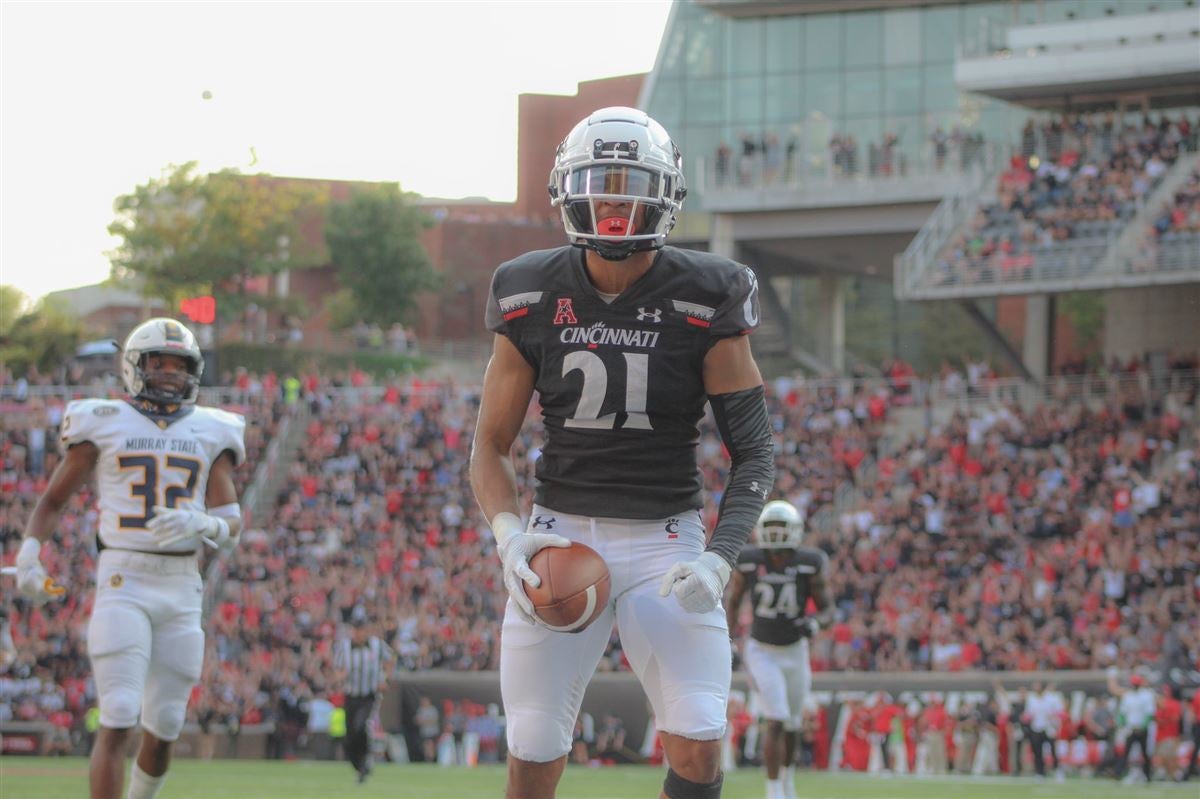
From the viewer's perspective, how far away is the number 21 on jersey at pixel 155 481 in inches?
321

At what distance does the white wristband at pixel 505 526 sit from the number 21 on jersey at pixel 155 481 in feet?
10.3

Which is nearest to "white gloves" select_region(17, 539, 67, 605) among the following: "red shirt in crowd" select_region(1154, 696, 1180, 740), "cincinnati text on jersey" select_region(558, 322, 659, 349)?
"cincinnati text on jersey" select_region(558, 322, 659, 349)

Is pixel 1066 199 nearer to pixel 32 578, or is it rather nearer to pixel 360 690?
pixel 360 690

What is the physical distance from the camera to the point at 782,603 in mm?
12617

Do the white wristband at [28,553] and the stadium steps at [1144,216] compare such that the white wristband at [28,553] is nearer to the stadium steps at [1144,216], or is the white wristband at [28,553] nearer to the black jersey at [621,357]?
the black jersey at [621,357]

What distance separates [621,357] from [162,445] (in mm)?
3667

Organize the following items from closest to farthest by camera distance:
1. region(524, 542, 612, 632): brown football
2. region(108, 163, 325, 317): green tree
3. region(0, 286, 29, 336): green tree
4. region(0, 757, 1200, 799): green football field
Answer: region(524, 542, 612, 632): brown football
region(0, 757, 1200, 799): green football field
region(108, 163, 325, 317): green tree
region(0, 286, 29, 336): green tree

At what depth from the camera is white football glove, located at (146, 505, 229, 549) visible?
8.01 m

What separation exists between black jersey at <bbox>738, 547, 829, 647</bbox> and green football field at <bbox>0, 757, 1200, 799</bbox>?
1.85 m

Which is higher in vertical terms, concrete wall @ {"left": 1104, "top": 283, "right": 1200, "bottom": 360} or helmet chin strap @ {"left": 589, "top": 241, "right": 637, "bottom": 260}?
concrete wall @ {"left": 1104, "top": 283, "right": 1200, "bottom": 360}

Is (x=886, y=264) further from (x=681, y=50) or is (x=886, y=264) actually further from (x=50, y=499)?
(x=50, y=499)

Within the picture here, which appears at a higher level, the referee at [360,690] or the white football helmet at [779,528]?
the white football helmet at [779,528]

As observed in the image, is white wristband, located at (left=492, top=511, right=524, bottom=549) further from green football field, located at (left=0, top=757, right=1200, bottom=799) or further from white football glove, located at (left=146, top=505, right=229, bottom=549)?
green football field, located at (left=0, top=757, right=1200, bottom=799)

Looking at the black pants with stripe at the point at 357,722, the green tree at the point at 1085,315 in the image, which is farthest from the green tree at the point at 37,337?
the black pants with stripe at the point at 357,722
